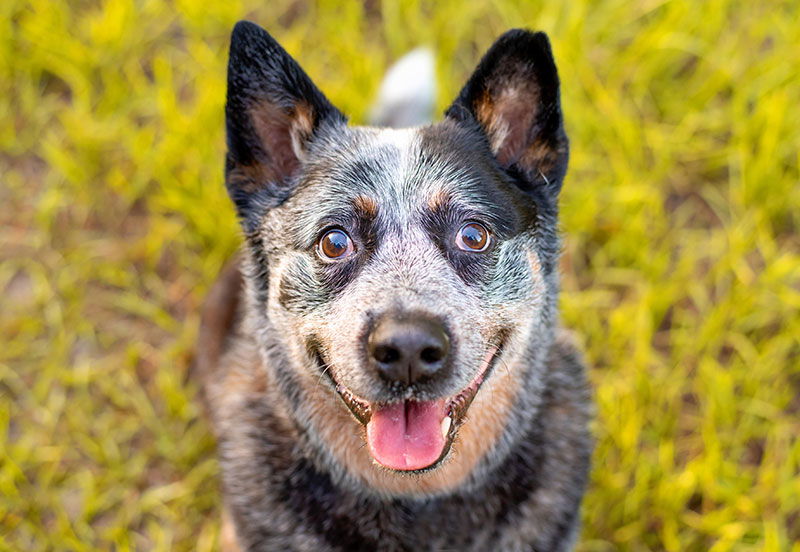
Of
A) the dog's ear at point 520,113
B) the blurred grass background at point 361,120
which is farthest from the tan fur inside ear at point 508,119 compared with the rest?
the blurred grass background at point 361,120

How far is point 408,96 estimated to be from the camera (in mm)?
3527

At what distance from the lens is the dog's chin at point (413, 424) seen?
86.1 inches

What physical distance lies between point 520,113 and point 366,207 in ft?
2.07

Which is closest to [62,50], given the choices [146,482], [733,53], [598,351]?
[146,482]

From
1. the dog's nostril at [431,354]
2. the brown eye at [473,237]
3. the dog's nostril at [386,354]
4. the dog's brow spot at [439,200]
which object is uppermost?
the dog's brow spot at [439,200]

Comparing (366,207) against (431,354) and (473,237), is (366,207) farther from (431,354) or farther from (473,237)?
(431,354)

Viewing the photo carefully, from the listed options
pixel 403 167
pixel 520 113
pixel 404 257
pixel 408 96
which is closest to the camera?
pixel 404 257

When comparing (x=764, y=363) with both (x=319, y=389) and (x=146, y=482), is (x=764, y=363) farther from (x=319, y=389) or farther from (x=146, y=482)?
(x=146, y=482)

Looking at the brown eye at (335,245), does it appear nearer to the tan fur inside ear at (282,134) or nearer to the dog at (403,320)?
the dog at (403,320)

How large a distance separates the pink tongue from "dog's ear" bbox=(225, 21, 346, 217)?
821 mm

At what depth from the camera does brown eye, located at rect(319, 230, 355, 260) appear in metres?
2.27

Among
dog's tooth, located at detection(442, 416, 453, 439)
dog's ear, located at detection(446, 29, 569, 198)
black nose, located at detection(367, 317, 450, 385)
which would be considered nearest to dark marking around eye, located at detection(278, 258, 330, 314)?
black nose, located at detection(367, 317, 450, 385)

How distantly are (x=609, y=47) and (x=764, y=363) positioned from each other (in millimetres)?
1975

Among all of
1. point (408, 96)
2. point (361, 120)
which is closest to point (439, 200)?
point (408, 96)
